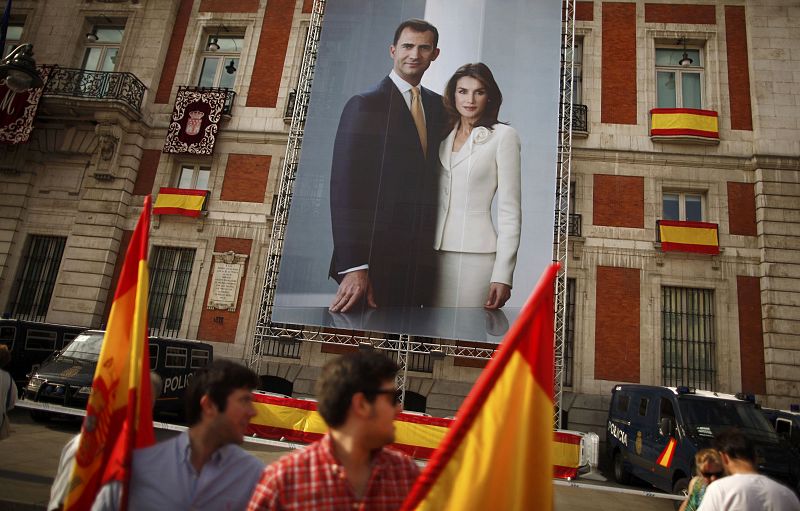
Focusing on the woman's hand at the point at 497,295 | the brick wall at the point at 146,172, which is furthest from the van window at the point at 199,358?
the woman's hand at the point at 497,295

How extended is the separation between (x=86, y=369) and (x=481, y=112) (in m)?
10.7

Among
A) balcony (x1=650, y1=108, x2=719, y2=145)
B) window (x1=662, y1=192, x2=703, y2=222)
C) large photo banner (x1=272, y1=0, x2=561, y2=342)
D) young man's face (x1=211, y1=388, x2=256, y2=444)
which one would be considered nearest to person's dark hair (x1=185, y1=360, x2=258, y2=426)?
young man's face (x1=211, y1=388, x2=256, y2=444)

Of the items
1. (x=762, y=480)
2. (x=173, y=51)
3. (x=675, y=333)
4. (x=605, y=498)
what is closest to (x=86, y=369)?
(x=605, y=498)

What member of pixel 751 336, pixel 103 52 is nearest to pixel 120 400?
pixel 751 336

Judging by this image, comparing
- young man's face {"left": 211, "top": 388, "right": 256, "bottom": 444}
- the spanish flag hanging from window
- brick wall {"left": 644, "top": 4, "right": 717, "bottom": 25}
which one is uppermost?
brick wall {"left": 644, "top": 4, "right": 717, "bottom": 25}

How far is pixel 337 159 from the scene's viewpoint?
1329 cm

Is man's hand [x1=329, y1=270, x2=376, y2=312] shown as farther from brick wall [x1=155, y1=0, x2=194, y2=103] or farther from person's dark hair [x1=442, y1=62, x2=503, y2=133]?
brick wall [x1=155, y1=0, x2=194, y2=103]

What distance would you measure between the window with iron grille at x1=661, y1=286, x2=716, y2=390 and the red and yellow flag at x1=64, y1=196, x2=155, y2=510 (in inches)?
520

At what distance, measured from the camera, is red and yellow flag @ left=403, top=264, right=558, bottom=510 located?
6.45 feet

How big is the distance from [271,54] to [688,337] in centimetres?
1480

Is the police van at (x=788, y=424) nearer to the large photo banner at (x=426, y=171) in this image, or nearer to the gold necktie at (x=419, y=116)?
the large photo banner at (x=426, y=171)

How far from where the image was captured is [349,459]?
1.99 m

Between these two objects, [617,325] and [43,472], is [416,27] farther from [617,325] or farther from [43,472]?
[43,472]

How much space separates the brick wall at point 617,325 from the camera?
1276 cm
